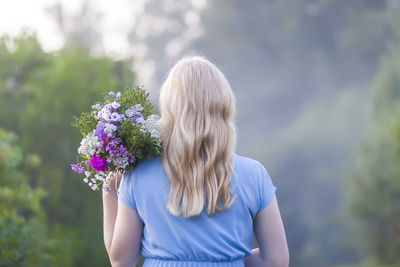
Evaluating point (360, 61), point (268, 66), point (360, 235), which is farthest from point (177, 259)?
point (268, 66)

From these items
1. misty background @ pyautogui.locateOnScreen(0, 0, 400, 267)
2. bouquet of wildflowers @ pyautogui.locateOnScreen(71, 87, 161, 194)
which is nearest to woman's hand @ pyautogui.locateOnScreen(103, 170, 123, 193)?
bouquet of wildflowers @ pyautogui.locateOnScreen(71, 87, 161, 194)

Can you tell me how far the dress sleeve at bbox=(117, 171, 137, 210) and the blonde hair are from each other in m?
0.16

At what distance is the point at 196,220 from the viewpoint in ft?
7.44

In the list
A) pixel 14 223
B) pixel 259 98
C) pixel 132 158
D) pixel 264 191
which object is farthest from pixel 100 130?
pixel 259 98

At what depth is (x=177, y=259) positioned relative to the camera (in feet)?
7.55

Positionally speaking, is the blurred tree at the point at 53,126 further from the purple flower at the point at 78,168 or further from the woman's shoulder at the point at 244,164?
the woman's shoulder at the point at 244,164

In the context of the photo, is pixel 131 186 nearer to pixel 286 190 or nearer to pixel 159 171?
pixel 159 171

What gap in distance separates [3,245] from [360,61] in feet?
99.5

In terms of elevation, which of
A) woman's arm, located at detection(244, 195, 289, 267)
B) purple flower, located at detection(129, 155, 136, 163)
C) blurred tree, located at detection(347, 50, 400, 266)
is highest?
blurred tree, located at detection(347, 50, 400, 266)

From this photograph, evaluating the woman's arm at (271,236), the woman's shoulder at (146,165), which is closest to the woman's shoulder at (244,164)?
the woman's arm at (271,236)

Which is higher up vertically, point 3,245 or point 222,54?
point 222,54

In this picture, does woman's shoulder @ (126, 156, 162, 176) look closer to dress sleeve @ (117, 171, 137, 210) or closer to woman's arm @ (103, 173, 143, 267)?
dress sleeve @ (117, 171, 137, 210)

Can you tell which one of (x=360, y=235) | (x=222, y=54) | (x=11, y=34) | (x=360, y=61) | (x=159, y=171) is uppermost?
(x=222, y=54)

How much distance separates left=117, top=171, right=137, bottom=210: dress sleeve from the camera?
7.61ft
